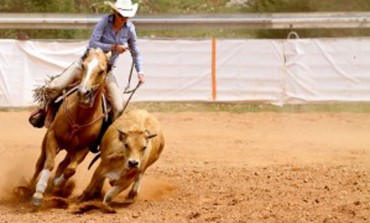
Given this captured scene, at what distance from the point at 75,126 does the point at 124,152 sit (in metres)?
0.72

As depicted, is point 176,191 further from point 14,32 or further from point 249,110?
point 14,32

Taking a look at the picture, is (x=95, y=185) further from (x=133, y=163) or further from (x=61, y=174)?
(x=133, y=163)

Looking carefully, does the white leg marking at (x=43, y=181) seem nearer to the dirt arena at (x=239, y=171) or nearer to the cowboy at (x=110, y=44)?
the dirt arena at (x=239, y=171)

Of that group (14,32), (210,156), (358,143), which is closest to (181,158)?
(210,156)

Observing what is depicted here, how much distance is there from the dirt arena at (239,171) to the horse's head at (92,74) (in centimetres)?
123

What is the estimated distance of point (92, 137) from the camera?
9922mm

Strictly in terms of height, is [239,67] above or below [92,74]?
below

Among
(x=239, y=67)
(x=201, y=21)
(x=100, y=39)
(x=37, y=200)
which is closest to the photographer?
(x=37, y=200)

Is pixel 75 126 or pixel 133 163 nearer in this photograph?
pixel 133 163

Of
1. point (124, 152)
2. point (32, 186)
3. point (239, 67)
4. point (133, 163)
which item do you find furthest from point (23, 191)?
point (239, 67)

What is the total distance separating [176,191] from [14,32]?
14514 millimetres

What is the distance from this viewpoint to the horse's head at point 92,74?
9.14 meters

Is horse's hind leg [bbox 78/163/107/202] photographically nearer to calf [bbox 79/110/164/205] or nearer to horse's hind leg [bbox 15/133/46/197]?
calf [bbox 79/110/164/205]

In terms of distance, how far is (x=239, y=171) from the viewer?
481 inches
